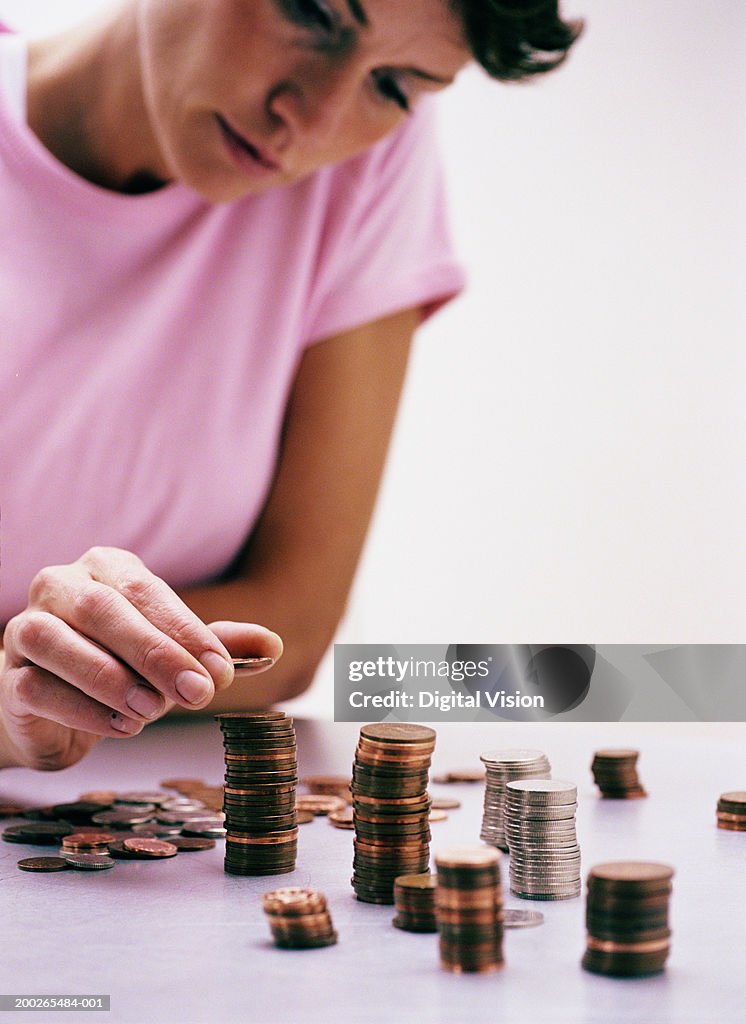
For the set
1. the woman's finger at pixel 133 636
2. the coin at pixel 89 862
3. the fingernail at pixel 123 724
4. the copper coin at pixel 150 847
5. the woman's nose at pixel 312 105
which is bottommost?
the copper coin at pixel 150 847

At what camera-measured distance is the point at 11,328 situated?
186 centimetres

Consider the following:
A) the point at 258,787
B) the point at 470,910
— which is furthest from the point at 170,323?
the point at 470,910

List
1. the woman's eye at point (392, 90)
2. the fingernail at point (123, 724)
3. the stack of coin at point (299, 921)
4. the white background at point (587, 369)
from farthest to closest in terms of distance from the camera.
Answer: the white background at point (587, 369) → the woman's eye at point (392, 90) → the fingernail at point (123, 724) → the stack of coin at point (299, 921)

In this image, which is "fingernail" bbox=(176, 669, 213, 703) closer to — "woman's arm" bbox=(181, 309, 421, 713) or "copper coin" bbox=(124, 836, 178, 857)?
"copper coin" bbox=(124, 836, 178, 857)

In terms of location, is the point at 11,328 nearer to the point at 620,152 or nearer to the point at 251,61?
the point at 251,61

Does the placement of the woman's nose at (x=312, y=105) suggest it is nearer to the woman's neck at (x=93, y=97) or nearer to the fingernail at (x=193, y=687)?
the woman's neck at (x=93, y=97)

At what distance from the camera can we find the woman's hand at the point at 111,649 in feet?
3.65

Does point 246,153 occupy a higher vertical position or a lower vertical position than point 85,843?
higher

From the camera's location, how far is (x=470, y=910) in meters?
0.85

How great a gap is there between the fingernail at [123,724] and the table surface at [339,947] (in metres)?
0.13

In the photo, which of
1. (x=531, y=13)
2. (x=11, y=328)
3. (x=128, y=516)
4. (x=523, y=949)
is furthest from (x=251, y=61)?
(x=523, y=949)

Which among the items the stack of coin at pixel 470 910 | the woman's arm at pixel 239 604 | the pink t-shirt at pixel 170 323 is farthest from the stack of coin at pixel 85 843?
the pink t-shirt at pixel 170 323

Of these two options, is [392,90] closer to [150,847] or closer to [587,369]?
[587,369]

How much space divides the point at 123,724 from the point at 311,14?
1.03 meters
